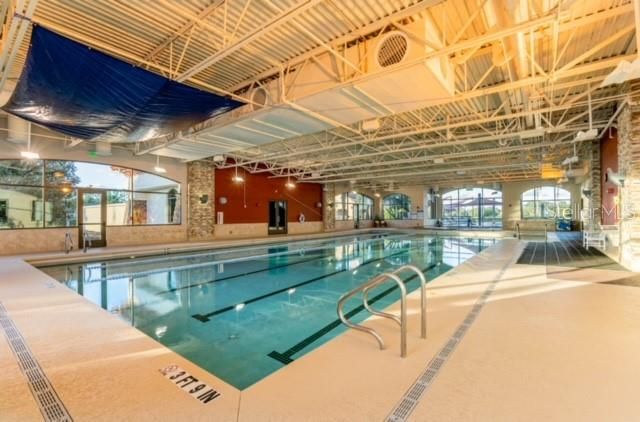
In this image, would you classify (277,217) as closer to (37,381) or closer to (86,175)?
(86,175)

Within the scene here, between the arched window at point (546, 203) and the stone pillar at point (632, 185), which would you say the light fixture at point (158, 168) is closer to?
the stone pillar at point (632, 185)

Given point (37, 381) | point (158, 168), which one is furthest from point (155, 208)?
point (37, 381)

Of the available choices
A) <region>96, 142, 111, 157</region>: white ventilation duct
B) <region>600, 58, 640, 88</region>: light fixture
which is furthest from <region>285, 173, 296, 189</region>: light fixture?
<region>600, 58, 640, 88</region>: light fixture

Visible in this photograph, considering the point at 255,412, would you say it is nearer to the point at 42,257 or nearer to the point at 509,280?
the point at 509,280

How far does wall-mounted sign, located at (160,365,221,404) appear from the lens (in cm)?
174

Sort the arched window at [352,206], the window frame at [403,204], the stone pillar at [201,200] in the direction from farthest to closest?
the window frame at [403,204], the arched window at [352,206], the stone pillar at [201,200]

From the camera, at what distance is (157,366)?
211 centimetres

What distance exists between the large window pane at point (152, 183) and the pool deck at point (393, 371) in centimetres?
722

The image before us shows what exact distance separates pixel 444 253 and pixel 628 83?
5684 mm

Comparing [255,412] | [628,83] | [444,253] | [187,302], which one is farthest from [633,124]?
[187,302]

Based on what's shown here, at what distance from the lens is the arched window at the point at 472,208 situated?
2052cm

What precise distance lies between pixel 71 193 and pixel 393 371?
10196 millimetres

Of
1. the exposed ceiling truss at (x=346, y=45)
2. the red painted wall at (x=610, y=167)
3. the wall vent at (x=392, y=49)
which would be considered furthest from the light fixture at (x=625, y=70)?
the red painted wall at (x=610, y=167)

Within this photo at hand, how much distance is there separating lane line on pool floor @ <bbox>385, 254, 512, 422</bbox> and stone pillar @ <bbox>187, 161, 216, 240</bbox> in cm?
1013
